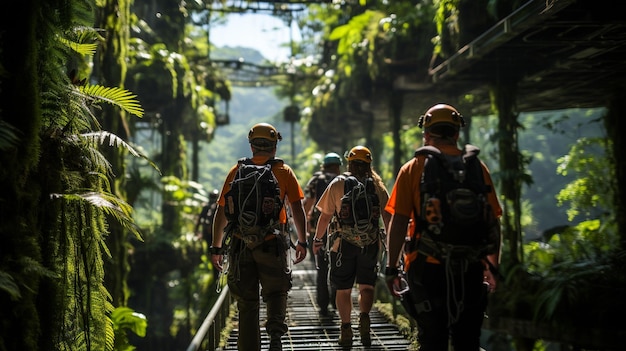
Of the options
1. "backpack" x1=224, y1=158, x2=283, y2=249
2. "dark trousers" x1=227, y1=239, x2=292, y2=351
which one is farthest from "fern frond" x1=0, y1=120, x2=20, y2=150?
"dark trousers" x1=227, y1=239, x2=292, y2=351

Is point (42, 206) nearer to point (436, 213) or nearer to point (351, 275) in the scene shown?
point (436, 213)

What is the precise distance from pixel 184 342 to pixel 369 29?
15.5m

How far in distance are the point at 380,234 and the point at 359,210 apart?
1.52ft

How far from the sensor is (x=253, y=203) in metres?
5.46

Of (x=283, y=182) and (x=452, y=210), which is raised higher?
(x=283, y=182)

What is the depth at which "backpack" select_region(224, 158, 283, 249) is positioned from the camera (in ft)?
17.9

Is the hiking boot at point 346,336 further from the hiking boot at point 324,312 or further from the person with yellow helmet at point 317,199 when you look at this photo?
the hiking boot at point 324,312

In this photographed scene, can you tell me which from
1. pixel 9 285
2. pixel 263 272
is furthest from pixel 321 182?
pixel 9 285

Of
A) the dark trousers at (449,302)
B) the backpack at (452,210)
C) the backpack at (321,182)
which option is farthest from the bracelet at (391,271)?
the backpack at (321,182)

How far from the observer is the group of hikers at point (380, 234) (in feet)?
13.8

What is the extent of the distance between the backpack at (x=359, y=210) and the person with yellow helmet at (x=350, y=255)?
0.04 m

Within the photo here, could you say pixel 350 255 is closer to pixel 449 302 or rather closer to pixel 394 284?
pixel 394 284

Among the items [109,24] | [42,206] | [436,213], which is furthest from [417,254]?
[109,24]

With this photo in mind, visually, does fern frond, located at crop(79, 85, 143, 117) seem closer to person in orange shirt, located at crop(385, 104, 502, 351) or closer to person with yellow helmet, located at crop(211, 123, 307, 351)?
person with yellow helmet, located at crop(211, 123, 307, 351)
